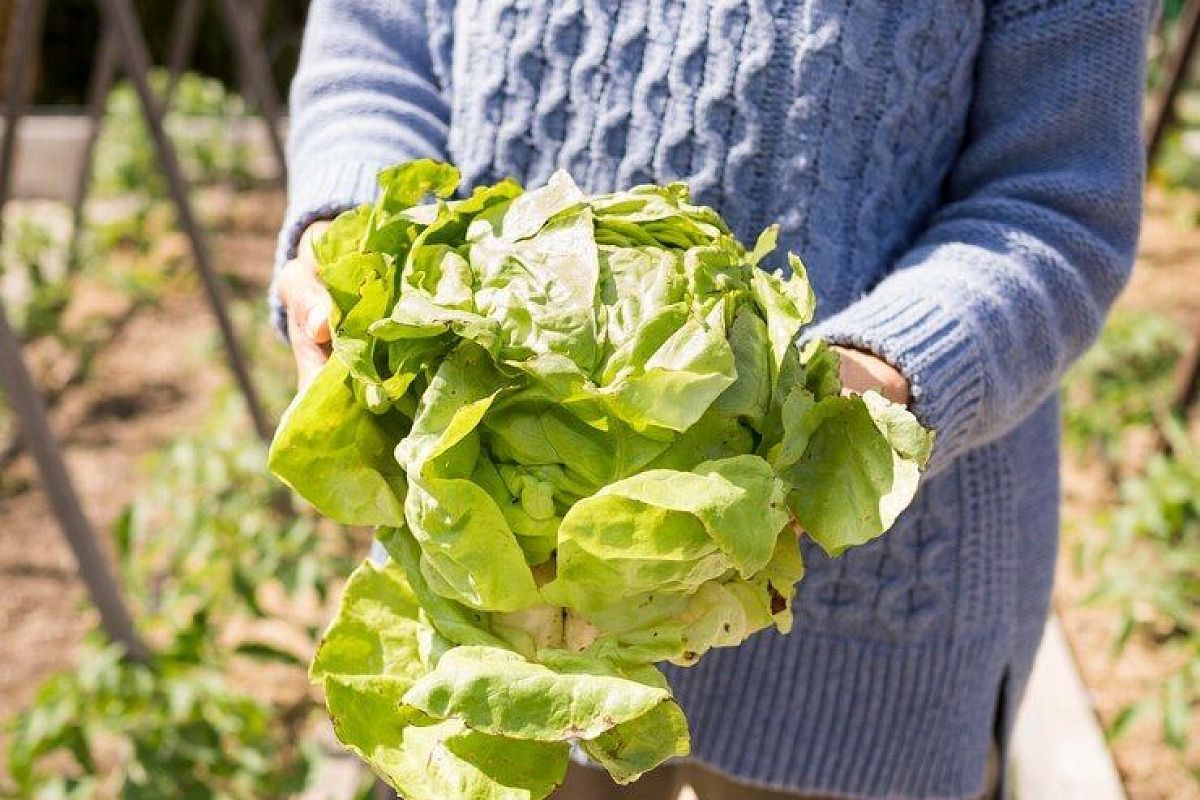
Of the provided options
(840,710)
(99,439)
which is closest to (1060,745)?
(840,710)

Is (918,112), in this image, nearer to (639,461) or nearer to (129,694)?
(639,461)

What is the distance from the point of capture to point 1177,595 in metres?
2.97

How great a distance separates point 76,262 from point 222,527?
274cm

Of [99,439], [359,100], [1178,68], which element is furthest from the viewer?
[99,439]

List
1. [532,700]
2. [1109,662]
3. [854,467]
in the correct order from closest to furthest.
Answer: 1. [532,700]
2. [854,467]
3. [1109,662]

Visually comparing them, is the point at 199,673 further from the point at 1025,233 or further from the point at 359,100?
the point at 1025,233

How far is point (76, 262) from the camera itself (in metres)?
5.04

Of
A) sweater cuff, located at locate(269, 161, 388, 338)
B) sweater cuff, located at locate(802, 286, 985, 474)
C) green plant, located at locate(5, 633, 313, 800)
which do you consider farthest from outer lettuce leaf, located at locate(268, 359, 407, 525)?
green plant, located at locate(5, 633, 313, 800)

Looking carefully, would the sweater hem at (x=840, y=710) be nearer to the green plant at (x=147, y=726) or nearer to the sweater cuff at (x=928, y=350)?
the sweater cuff at (x=928, y=350)

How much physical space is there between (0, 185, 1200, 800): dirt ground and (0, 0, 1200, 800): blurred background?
0.01m

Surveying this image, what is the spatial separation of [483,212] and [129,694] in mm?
1428

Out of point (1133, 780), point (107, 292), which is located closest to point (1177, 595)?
point (1133, 780)

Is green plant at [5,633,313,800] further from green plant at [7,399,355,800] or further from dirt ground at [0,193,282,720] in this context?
dirt ground at [0,193,282,720]

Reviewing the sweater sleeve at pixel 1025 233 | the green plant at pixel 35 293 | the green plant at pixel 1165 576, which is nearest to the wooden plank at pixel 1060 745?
the green plant at pixel 1165 576
